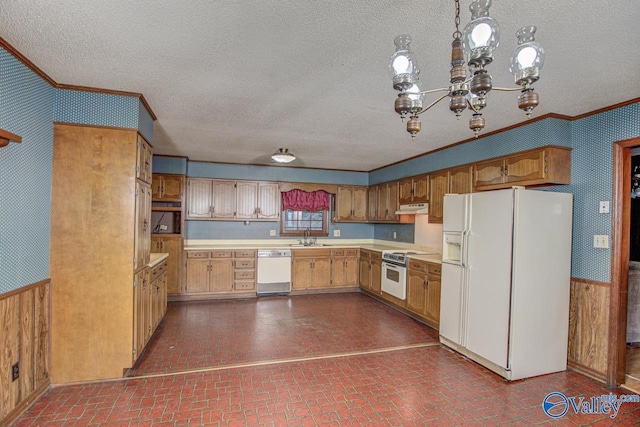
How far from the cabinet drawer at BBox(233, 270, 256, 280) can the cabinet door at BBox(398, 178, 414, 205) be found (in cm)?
292

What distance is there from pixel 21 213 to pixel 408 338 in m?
3.87

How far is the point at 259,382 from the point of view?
2.77 metres

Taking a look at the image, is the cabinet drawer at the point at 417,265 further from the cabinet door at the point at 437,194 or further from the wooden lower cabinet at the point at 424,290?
Answer: the cabinet door at the point at 437,194

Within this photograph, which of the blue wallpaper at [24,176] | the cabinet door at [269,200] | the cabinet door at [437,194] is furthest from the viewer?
the cabinet door at [269,200]

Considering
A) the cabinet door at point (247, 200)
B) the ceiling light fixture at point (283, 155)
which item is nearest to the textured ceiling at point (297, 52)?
the ceiling light fixture at point (283, 155)

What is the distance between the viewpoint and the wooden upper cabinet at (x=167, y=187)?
548 centimetres

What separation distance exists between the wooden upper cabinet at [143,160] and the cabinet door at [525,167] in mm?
3753

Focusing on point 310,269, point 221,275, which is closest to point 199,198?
point 221,275

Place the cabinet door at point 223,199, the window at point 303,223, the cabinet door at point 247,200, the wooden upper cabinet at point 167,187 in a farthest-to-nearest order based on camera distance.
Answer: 1. the window at point 303,223
2. the cabinet door at point 247,200
3. the cabinet door at point 223,199
4. the wooden upper cabinet at point 167,187

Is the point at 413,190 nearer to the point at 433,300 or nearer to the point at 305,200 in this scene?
the point at 433,300

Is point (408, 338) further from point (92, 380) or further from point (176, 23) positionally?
point (176, 23)

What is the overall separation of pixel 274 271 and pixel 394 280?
7.07 feet

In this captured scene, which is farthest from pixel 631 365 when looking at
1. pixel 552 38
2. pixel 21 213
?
pixel 21 213

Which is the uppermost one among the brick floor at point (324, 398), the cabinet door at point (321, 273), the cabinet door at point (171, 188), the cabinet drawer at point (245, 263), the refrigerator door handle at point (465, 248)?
the cabinet door at point (171, 188)
